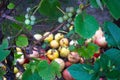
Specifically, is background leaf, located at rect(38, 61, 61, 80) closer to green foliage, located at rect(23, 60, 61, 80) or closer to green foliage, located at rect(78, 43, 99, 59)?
green foliage, located at rect(23, 60, 61, 80)

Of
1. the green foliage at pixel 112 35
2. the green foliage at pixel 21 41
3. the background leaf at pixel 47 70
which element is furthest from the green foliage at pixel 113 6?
the green foliage at pixel 21 41

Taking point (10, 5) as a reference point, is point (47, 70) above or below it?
below

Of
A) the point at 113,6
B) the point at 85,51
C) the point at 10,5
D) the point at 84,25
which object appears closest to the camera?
the point at 113,6

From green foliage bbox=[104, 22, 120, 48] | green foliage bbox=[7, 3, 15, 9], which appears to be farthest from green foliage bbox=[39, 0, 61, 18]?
green foliage bbox=[104, 22, 120, 48]

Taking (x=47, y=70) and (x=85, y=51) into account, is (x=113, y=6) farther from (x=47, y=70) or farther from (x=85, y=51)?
(x=85, y=51)

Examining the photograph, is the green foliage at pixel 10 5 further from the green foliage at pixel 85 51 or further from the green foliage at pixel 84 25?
the green foliage at pixel 85 51

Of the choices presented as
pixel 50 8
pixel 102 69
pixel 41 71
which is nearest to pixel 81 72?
pixel 102 69

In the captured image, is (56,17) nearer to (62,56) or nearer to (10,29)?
(10,29)
